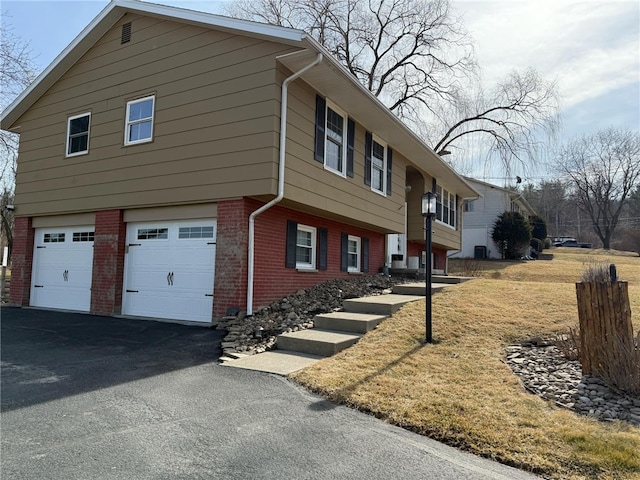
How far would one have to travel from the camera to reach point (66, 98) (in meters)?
11.1

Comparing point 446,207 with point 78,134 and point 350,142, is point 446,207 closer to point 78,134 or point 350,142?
point 350,142

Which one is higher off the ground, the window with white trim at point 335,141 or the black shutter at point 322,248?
the window with white trim at point 335,141

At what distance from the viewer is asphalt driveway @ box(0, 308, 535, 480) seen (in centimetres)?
289

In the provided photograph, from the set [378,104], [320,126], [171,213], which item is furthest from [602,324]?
[171,213]

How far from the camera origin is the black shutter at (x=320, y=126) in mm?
9148

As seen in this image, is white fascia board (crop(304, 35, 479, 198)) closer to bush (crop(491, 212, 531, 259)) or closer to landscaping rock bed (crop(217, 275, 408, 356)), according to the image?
landscaping rock bed (crop(217, 275, 408, 356))

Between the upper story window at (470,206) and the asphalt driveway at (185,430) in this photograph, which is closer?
the asphalt driveway at (185,430)

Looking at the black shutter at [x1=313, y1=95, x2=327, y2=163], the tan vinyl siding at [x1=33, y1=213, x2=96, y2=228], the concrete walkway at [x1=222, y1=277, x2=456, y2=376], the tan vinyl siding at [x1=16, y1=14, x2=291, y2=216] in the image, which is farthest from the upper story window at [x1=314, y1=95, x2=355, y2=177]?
the tan vinyl siding at [x1=33, y1=213, x2=96, y2=228]

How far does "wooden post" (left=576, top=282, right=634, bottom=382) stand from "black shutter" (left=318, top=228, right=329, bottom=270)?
6.10m

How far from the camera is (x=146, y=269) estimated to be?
9.35 metres

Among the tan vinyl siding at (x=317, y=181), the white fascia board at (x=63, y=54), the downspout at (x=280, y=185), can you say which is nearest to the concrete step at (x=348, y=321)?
the downspout at (x=280, y=185)

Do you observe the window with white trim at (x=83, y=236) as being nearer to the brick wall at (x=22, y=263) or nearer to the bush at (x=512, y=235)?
the brick wall at (x=22, y=263)

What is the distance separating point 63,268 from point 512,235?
24978 mm

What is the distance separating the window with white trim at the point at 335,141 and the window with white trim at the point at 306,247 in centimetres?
155
